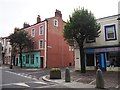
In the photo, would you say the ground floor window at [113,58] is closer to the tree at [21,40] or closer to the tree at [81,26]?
the tree at [81,26]

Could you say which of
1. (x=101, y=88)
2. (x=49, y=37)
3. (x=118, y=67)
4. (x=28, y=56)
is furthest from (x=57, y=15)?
(x=101, y=88)

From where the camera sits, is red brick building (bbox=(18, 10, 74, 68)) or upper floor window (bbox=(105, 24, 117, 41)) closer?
upper floor window (bbox=(105, 24, 117, 41))

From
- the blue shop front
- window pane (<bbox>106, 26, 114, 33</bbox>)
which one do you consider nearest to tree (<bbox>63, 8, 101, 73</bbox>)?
window pane (<bbox>106, 26, 114, 33</bbox>)

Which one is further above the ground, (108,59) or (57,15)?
(57,15)

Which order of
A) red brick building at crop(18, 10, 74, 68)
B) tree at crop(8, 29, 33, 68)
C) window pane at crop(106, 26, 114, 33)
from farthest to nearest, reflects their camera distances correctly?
tree at crop(8, 29, 33, 68)
red brick building at crop(18, 10, 74, 68)
window pane at crop(106, 26, 114, 33)

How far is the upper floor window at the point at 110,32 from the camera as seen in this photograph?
24.7 meters

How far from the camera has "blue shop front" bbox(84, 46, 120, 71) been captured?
80.4ft

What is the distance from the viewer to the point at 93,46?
2634 centimetres

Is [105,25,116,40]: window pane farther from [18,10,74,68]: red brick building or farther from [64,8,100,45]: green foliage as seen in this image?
[18,10,74,68]: red brick building

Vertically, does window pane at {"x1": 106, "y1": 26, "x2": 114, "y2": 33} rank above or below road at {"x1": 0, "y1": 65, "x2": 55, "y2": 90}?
above

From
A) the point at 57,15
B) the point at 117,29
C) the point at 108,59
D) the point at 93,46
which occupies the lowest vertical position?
the point at 108,59

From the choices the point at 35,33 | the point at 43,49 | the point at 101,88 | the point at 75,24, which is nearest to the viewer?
the point at 101,88

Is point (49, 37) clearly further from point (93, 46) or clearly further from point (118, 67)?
point (118, 67)

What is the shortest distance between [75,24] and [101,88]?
11868 mm
